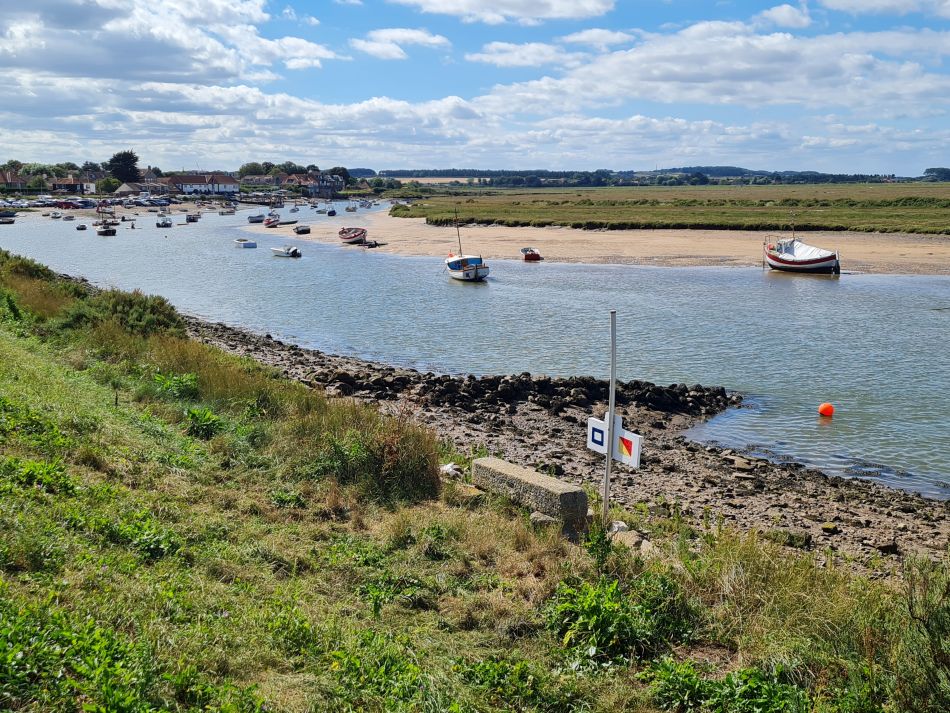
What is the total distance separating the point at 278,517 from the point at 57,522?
254 cm

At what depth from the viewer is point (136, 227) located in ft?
331

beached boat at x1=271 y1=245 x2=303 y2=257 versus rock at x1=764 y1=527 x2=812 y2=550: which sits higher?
beached boat at x1=271 y1=245 x2=303 y2=257

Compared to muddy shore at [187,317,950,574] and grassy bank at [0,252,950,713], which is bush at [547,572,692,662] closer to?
grassy bank at [0,252,950,713]

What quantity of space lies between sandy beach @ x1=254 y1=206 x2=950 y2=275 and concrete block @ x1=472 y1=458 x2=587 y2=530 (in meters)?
47.3

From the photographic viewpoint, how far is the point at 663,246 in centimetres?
6562

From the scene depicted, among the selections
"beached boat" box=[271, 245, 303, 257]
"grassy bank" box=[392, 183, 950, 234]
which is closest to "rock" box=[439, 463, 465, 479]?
"beached boat" box=[271, 245, 303, 257]

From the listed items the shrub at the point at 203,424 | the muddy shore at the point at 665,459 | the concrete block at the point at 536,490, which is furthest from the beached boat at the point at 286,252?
the concrete block at the point at 536,490

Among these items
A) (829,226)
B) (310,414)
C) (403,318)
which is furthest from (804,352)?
(829,226)

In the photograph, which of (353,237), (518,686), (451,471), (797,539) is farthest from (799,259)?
(518,686)

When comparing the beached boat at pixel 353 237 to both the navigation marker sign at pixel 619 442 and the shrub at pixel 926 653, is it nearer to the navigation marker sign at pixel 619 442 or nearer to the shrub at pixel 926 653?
the navigation marker sign at pixel 619 442

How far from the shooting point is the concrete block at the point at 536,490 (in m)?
9.70

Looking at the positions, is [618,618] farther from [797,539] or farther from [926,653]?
[797,539]

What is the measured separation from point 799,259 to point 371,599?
49.5 meters

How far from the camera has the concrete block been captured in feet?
31.8
